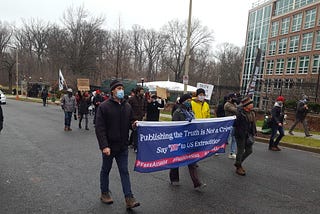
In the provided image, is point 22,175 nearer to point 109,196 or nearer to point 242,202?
point 109,196

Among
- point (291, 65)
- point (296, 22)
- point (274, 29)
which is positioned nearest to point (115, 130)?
point (291, 65)

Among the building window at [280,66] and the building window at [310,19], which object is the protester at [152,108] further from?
the building window at [280,66]

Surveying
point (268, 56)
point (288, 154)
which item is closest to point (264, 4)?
point (268, 56)

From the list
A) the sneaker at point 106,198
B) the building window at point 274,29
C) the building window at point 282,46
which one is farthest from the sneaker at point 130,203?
the building window at point 274,29

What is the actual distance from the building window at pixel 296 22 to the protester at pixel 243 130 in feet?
153

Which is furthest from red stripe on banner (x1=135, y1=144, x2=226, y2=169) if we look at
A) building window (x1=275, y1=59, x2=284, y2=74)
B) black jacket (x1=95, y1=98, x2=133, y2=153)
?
building window (x1=275, y1=59, x2=284, y2=74)

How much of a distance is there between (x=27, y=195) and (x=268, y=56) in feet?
181

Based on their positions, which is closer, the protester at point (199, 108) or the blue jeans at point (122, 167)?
the blue jeans at point (122, 167)

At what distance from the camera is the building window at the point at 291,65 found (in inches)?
1842

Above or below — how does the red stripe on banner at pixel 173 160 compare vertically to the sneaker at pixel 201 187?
above

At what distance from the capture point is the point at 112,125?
4.06 meters

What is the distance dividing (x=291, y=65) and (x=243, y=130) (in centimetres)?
4666

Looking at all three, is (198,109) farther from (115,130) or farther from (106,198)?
(106,198)

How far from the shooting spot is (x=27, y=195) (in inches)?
175
